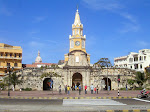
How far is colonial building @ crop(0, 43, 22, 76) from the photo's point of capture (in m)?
66.0

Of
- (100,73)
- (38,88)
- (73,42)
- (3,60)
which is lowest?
(38,88)

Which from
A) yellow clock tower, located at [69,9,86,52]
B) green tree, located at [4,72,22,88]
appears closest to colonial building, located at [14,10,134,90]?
green tree, located at [4,72,22,88]

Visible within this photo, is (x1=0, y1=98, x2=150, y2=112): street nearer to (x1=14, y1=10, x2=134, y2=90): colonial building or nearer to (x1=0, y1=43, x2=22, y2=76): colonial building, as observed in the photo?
(x1=14, y1=10, x2=134, y2=90): colonial building

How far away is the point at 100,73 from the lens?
58.1 meters

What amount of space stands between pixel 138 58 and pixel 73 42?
2238 centimetres

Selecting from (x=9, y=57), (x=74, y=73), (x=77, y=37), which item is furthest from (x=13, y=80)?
(x=77, y=37)

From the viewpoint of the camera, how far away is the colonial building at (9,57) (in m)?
66.0

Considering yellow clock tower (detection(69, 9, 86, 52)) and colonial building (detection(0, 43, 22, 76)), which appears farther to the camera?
yellow clock tower (detection(69, 9, 86, 52))

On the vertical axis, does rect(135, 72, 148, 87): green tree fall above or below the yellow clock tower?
below

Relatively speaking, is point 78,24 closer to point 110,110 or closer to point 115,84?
point 115,84

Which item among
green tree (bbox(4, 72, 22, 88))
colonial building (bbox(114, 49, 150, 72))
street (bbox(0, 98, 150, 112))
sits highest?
colonial building (bbox(114, 49, 150, 72))

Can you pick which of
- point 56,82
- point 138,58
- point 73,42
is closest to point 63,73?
point 56,82

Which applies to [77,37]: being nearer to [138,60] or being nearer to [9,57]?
[138,60]

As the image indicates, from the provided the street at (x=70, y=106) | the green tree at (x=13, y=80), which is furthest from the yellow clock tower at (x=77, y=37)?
the street at (x=70, y=106)
